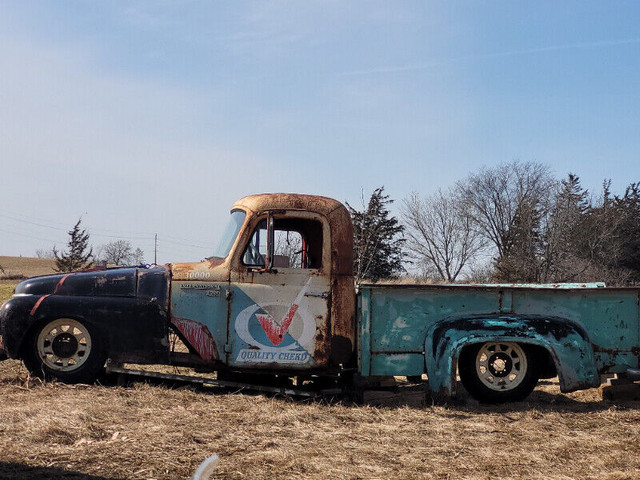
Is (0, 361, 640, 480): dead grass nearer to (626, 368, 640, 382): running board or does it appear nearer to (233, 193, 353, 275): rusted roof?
(626, 368, 640, 382): running board

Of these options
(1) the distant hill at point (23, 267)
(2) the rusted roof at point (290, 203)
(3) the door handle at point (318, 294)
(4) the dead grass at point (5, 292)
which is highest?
(1) the distant hill at point (23, 267)

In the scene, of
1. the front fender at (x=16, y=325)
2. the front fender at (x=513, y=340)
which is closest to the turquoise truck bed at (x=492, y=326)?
the front fender at (x=513, y=340)

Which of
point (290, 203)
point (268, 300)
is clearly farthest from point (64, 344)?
point (290, 203)

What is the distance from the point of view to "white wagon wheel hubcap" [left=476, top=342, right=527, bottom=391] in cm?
636

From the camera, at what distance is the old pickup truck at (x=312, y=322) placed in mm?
6293

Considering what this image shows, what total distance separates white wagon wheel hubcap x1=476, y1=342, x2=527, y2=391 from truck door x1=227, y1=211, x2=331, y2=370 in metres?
1.50

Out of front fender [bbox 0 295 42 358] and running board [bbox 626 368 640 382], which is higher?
front fender [bbox 0 295 42 358]

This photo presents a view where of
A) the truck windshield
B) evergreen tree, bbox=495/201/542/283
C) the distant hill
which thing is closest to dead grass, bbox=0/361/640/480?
the truck windshield

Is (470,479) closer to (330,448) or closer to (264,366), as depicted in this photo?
(330,448)

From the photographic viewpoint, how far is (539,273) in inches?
1476

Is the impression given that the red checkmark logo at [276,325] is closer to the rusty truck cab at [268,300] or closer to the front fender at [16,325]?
the rusty truck cab at [268,300]

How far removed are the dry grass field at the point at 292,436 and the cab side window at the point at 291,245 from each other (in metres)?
1.31

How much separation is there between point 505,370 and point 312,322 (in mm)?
1922

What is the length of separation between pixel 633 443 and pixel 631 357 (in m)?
1.63
